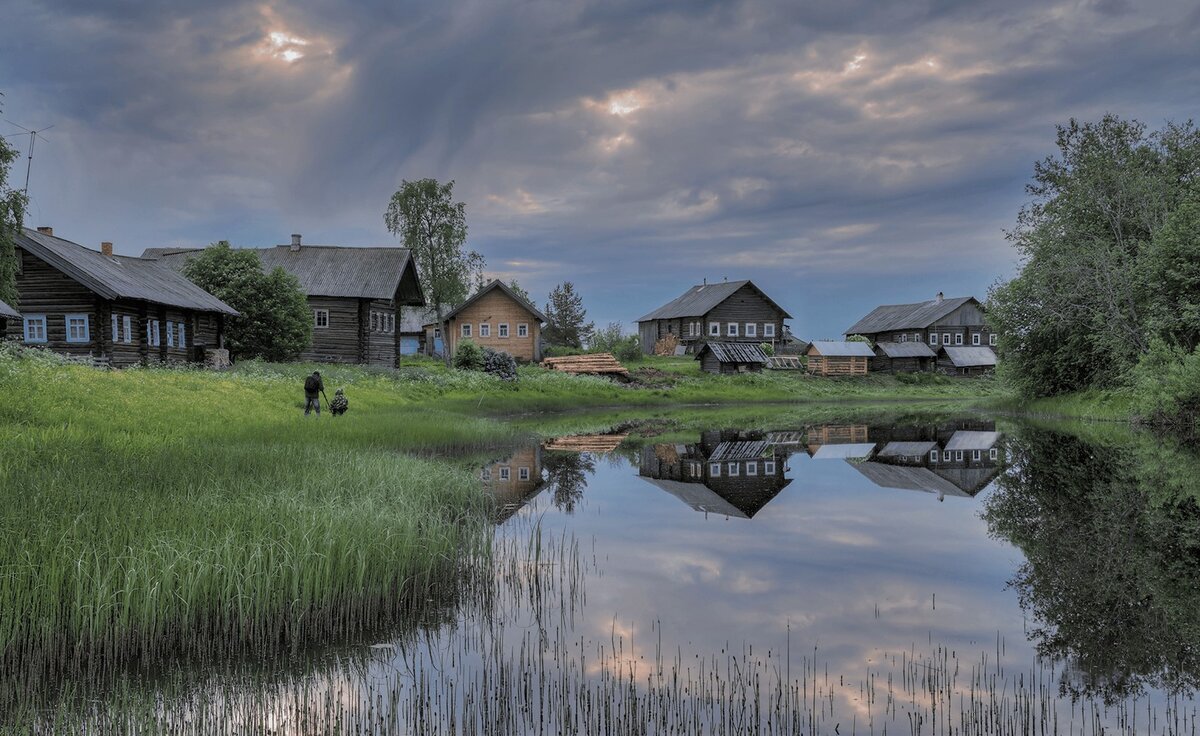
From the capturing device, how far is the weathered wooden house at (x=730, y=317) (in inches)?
2859

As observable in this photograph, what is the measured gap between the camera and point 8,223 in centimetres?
3166

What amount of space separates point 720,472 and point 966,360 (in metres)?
60.9

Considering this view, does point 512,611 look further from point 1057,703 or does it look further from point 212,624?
point 1057,703

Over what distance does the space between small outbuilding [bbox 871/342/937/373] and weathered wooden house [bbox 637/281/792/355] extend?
8.95 m

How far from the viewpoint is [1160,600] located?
9383mm

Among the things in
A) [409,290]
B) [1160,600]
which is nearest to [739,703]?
[1160,600]

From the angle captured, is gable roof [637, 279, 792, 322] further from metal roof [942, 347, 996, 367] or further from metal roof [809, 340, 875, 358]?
metal roof [942, 347, 996, 367]

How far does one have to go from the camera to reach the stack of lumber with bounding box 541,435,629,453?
26.1 metres

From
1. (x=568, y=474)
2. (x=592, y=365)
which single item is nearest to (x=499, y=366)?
(x=592, y=365)

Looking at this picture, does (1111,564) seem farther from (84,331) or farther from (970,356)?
(970,356)

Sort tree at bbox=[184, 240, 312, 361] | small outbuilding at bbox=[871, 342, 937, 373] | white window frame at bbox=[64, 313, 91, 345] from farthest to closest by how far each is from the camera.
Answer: small outbuilding at bbox=[871, 342, 937, 373] < tree at bbox=[184, 240, 312, 361] < white window frame at bbox=[64, 313, 91, 345]

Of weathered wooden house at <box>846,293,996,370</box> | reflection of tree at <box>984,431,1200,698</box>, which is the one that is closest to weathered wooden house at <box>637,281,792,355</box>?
weathered wooden house at <box>846,293,996,370</box>

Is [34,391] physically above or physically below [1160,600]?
above

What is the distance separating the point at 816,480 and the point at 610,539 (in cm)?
882
